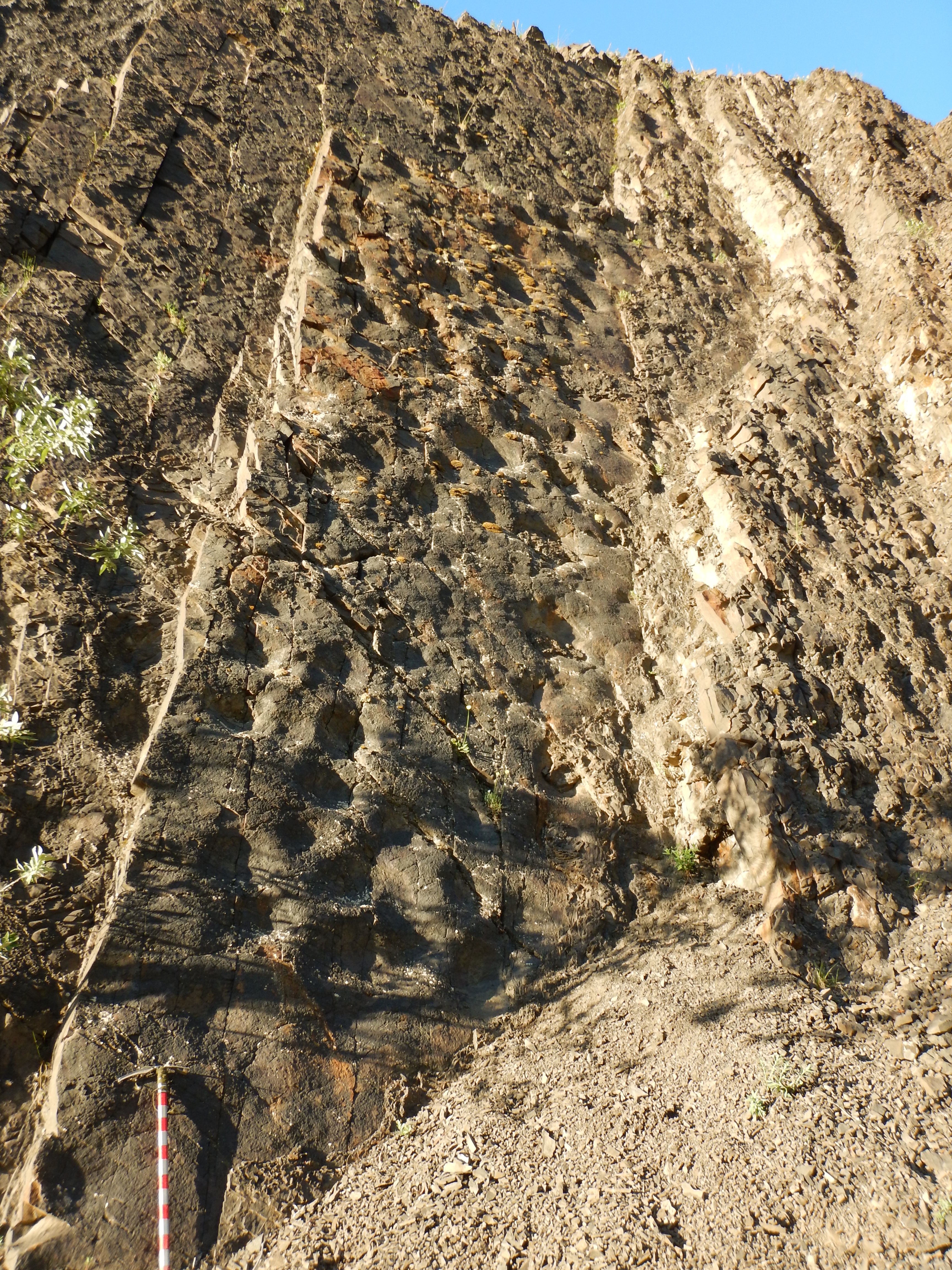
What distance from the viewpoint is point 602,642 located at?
5160 mm

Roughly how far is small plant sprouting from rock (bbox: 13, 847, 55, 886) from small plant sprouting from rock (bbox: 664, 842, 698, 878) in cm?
304

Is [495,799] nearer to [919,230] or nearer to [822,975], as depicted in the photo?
[822,975]

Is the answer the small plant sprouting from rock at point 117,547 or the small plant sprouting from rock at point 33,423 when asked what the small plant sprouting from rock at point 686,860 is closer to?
the small plant sprouting from rock at point 117,547

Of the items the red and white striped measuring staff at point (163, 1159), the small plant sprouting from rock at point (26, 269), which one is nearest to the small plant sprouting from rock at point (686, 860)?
the red and white striped measuring staff at point (163, 1159)

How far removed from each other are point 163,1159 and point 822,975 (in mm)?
2939

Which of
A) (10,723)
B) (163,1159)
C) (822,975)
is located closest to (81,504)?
(10,723)

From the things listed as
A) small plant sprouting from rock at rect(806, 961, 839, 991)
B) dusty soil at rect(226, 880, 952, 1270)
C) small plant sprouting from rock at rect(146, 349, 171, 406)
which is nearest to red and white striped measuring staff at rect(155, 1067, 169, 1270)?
dusty soil at rect(226, 880, 952, 1270)

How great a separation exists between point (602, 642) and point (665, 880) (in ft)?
4.90

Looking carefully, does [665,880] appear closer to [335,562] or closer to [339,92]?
[335,562]

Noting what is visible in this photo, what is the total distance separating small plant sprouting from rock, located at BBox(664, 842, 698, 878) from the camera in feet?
14.4

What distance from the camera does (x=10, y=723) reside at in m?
3.38

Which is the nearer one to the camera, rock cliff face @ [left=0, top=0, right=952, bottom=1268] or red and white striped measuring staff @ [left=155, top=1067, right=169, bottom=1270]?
A: red and white striped measuring staff @ [left=155, top=1067, right=169, bottom=1270]

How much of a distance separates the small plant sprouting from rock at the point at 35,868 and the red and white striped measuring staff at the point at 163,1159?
898 mm

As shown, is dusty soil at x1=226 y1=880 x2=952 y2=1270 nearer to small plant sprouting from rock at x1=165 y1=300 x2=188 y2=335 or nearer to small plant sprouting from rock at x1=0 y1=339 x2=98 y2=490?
small plant sprouting from rock at x1=0 y1=339 x2=98 y2=490
